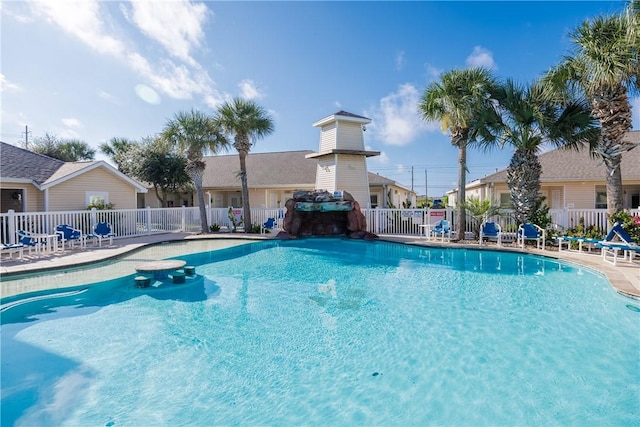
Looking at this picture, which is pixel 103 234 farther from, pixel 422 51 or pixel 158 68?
pixel 422 51

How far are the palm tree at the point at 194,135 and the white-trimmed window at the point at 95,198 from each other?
13.8 feet

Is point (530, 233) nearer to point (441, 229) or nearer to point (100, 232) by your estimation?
point (441, 229)

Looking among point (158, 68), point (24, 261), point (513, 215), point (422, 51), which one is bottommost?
point (24, 261)

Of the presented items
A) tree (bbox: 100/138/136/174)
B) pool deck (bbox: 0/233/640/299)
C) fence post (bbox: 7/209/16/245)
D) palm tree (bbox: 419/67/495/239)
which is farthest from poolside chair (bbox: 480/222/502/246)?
tree (bbox: 100/138/136/174)

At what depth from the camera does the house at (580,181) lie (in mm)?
16500

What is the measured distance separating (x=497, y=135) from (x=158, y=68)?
14527 mm

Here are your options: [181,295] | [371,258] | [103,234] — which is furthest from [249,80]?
[181,295]

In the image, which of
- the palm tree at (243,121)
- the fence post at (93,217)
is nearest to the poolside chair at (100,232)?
the fence post at (93,217)

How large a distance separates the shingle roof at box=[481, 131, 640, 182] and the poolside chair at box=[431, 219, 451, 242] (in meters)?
6.60

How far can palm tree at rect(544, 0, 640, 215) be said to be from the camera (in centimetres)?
881

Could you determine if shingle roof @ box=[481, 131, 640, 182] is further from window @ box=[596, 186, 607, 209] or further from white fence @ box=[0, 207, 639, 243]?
white fence @ box=[0, 207, 639, 243]

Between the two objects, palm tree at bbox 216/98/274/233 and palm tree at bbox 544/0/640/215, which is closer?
palm tree at bbox 544/0/640/215

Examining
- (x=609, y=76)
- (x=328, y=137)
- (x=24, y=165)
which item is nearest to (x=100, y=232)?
(x=24, y=165)

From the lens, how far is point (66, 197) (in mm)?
14398
